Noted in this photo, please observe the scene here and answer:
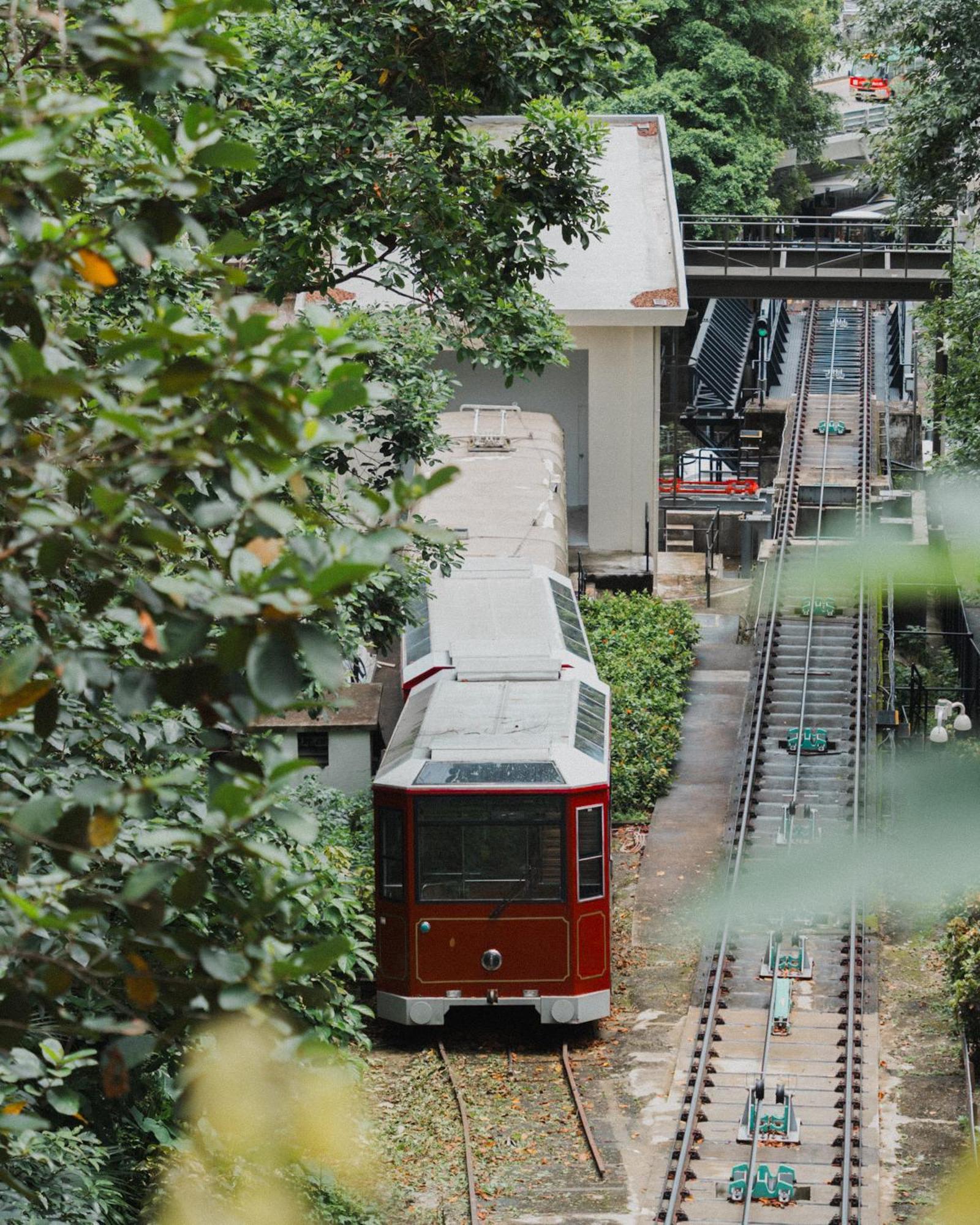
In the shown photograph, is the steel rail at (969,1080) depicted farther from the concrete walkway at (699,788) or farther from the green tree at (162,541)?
the green tree at (162,541)

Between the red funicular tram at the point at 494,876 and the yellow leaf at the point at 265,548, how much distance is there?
10.6 m

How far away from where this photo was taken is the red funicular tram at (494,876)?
14.2 meters

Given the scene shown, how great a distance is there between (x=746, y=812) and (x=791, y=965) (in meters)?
3.71

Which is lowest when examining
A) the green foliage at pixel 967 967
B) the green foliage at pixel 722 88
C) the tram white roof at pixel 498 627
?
the green foliage at pixel 967 967

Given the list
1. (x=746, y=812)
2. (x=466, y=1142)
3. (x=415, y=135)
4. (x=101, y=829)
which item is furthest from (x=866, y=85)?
(x=101, y=829)

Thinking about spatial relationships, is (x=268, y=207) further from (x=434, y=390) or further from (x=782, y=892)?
(x=782, y=892)

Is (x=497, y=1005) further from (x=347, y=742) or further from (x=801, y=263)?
(x=801, y=263)

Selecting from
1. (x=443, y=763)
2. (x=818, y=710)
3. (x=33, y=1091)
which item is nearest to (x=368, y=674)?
(x=818, y=710)

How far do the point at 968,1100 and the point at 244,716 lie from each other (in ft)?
35.8

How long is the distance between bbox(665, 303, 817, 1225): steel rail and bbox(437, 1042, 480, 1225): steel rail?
4.10ft

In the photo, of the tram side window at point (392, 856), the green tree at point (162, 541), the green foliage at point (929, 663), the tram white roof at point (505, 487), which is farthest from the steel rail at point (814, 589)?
the green tree at point (162, 541)

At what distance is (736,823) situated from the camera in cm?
1983

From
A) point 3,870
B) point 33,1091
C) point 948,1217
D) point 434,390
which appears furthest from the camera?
Result: point 434,390

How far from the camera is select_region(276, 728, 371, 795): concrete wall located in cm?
1908
